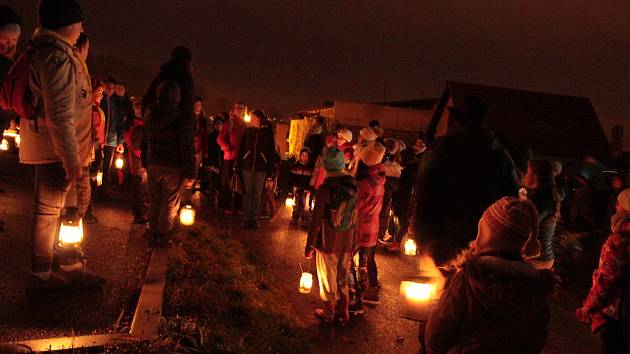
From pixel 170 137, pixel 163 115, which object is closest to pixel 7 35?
pixel 163 115

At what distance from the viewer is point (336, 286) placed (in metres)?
5.59

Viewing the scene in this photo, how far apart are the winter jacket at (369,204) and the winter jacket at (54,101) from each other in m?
3.31

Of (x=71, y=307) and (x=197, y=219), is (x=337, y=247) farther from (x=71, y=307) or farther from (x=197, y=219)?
(x=197, y=219)

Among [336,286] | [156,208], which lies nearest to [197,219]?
[156,208]

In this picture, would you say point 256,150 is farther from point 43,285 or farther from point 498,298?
point 498,298

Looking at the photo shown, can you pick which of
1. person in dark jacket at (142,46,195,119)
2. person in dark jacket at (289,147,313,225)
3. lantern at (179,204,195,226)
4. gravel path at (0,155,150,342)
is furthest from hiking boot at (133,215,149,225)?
person in dark jacket at (289,147,313,225)

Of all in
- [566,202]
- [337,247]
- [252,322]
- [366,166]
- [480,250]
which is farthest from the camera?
[566,202]

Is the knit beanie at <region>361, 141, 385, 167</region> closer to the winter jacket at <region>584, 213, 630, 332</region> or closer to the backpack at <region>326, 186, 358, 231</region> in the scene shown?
the backpack at <region>326, 186, 358, 231</region>

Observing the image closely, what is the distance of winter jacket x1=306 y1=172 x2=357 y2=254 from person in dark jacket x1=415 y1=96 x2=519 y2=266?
1.59m

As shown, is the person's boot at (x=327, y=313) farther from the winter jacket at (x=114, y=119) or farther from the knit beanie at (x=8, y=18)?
Result: the winter jacket at (x=114, y=119)

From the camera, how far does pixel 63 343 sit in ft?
10.5

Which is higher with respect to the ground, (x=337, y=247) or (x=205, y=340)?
(x=337, y=247)

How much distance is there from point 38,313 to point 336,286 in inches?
123

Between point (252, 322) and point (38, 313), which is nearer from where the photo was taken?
point (38, 313)
